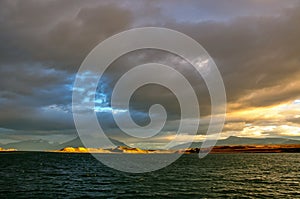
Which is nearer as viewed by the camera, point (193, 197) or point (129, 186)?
point (193, 197)

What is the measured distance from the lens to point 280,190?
57.1m

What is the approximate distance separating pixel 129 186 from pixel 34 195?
18211mm

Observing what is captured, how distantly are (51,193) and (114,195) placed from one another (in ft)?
36.9

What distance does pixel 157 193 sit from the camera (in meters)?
51.1

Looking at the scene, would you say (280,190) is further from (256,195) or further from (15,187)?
(15,187)

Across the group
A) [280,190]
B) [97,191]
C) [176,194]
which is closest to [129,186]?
[97,191]

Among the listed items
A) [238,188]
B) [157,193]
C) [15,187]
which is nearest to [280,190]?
[238,188]

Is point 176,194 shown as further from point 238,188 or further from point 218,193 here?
point 238,188

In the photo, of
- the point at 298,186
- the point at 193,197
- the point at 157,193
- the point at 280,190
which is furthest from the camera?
the point at 298,186

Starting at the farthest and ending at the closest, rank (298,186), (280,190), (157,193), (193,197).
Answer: (298,186)
(280,190)
(157,193)
(193,197)

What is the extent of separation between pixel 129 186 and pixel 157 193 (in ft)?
33.4

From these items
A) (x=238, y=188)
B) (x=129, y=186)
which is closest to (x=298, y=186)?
(x=238, y=188)

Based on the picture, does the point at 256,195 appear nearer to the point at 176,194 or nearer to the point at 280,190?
the point at 280,190

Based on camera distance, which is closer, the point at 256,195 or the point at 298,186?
the point at 256,195
